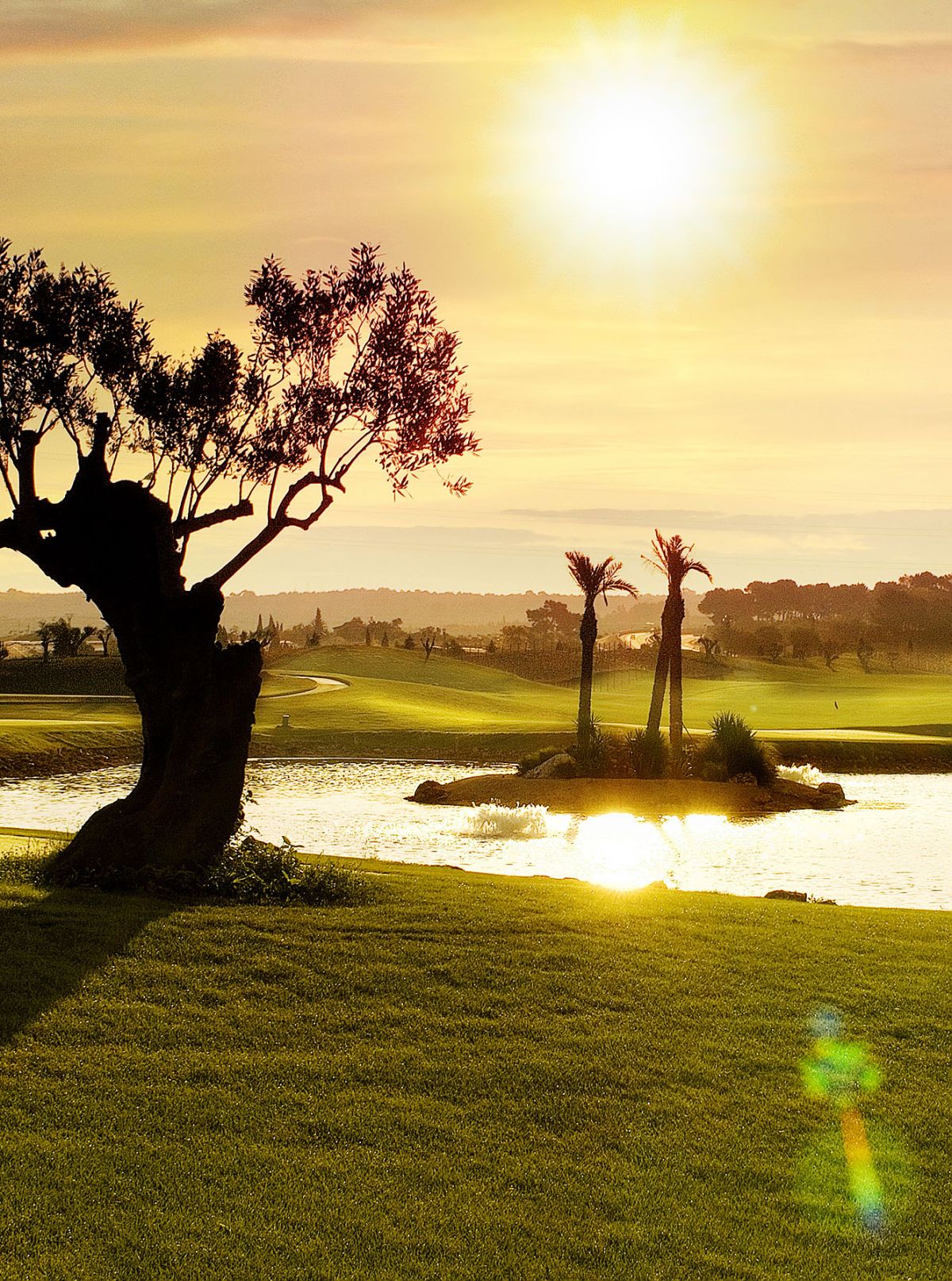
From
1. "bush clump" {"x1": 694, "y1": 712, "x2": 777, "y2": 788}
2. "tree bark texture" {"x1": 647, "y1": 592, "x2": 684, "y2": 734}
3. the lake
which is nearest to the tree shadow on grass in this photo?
the lake

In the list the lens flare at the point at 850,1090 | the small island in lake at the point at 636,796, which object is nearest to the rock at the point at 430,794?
the small island in lake at the point at 636,796

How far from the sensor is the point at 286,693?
67.0m

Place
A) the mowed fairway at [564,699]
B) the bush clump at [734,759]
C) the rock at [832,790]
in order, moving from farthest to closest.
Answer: the mowed fairway at [564,699], the bush clump at [734,759], the rock at [832,790]

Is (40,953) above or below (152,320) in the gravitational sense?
below

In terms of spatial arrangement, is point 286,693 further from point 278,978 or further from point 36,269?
point 278,978

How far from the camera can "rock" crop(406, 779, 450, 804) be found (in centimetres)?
3416

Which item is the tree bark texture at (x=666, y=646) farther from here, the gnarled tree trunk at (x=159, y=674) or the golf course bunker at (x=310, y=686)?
the golf course bunker at (x=310, y=686)

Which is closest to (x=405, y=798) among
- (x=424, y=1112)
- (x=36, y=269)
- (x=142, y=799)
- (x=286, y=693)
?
(x=142, y=799)

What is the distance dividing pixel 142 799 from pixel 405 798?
19497 millimetres

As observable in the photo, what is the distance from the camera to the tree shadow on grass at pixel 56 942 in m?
9.97

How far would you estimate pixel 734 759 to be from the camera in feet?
122

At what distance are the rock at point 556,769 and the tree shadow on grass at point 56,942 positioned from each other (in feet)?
79.4

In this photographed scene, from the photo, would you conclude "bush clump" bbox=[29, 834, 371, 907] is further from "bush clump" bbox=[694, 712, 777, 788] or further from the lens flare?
"bush clump" bbox=[694, 712, 777, 788]

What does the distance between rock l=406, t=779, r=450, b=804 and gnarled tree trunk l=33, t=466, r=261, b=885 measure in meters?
18.8
